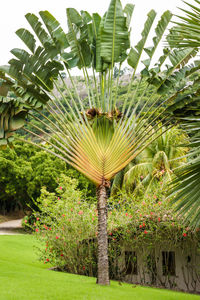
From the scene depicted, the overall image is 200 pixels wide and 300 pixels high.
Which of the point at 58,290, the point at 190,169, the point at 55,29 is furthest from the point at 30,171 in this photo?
the point at 190,169

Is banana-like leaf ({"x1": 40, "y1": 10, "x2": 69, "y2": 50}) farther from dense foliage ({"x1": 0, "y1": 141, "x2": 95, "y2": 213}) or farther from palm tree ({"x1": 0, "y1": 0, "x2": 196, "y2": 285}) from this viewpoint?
dense foliage ({"x1": 0, "y1": 141, "x2": 95, "y2": 213})

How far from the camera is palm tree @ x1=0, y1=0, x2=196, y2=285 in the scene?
8656 mm

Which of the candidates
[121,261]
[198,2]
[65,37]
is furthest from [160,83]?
[121,261]

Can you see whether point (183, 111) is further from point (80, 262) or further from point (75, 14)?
point (80, 262)

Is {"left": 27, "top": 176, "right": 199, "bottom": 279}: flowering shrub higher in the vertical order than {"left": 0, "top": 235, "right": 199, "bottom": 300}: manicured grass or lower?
higher

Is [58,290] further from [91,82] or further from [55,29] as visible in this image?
[55,29]

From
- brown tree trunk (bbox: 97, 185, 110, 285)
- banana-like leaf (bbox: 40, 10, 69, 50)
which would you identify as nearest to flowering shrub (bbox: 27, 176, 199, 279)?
brown tree trunk (bbox: 97, 185, 110, 285)

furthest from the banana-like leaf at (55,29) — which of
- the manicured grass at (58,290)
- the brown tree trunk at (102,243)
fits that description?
the manicured grass at (58,290)

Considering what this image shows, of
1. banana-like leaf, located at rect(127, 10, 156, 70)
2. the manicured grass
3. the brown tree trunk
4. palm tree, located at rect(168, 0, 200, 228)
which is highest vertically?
banana-like leaf, located at rect(127, 10, 156, 70)

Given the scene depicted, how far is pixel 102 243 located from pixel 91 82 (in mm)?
4082

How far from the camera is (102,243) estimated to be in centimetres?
848

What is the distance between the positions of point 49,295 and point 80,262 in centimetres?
437

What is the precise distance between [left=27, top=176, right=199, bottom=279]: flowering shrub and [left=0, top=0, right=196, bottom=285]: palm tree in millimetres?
2175

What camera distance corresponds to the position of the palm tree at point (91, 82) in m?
8.66
